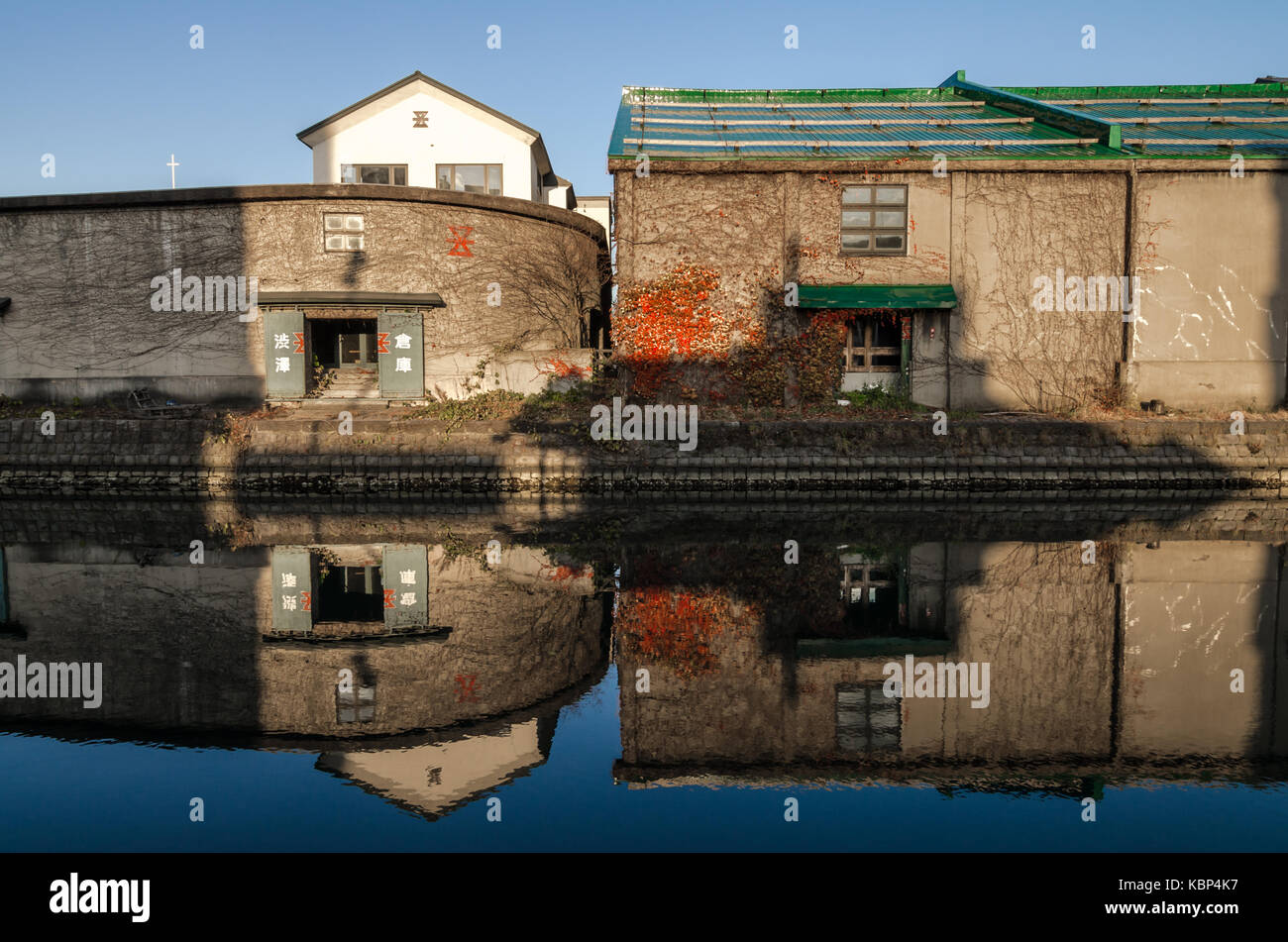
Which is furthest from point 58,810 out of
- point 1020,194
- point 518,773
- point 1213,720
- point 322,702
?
point 1020,194

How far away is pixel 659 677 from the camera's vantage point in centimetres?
640

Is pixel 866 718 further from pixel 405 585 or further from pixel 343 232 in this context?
pixel 343 232

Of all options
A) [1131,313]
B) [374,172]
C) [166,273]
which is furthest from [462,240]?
[1131,313]

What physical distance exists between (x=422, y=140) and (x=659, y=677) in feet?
76.4

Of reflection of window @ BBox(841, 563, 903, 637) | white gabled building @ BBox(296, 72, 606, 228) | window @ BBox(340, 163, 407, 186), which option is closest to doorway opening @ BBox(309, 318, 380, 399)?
window @ BBox(340, 163, 407, 186)

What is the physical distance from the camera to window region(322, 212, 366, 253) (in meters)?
20.2

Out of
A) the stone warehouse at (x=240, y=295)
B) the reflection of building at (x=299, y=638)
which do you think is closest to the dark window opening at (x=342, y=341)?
the stone warehouse at (x=240, y=295)

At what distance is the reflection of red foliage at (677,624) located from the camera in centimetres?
676

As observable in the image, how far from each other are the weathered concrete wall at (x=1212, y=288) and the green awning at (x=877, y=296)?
4.65 meters

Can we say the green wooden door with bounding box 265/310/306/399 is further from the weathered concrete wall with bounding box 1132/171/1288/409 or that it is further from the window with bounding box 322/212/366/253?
the weathered concrete wall with bounding box 1132/171/1288/409

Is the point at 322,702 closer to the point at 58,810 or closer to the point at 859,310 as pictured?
the point at 58,810

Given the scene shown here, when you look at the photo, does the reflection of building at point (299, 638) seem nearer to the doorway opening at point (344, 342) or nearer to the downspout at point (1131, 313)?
the doorway opening at point (344, 342)

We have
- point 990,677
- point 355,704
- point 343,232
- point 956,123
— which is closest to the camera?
point 355,704

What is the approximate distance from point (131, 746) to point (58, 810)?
0.88 metres
